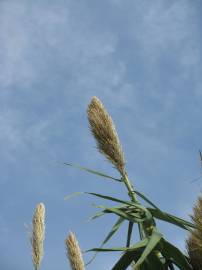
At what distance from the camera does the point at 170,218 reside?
1.73 m

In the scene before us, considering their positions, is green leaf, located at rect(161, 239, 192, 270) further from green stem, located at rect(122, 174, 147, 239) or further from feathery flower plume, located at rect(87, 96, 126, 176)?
feathery flower plume, located at rect(87, 96, 126, 176)

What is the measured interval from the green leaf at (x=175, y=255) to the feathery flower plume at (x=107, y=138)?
2.09 feet

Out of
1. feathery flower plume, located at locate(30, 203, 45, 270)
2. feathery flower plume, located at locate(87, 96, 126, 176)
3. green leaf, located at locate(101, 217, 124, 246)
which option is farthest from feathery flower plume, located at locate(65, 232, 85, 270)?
green leaf, located at locate(101, 217, 124, 246)

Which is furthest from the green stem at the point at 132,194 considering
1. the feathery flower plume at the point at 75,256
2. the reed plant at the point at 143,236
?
the feathery flower plume at the point at 75,256

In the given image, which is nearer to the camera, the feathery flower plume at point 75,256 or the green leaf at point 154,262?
the green leaf at point 154,262

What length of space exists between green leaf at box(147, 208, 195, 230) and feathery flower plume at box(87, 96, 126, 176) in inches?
19.9

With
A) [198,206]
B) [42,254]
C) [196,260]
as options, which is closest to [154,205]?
[196,260]

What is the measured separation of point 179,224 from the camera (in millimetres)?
1672

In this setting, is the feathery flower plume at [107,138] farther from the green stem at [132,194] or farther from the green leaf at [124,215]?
the green leaf at [124,215]

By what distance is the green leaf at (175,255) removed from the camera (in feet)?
5.32

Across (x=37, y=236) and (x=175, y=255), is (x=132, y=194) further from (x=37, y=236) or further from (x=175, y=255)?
(x=37, y=236)

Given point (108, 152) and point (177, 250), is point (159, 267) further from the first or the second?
point (108, 152)

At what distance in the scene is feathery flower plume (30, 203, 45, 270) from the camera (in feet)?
10.3

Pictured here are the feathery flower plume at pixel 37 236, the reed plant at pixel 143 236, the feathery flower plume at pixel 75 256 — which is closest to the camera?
the reed plant at pixel 143 236
